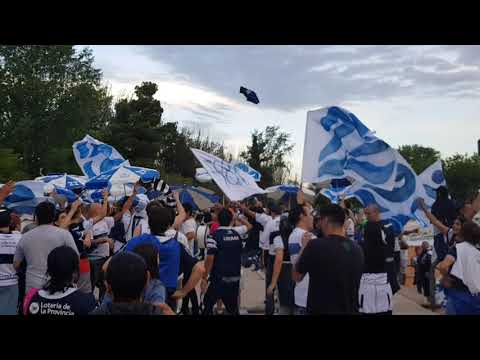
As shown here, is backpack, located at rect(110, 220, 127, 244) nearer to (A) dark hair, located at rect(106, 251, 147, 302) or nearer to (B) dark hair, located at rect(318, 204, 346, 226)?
(B) dark hair, located at rect(318, 204, 346, 226)

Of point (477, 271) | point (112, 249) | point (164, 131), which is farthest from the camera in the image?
point (164, 131)

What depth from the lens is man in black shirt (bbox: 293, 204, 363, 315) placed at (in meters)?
4.08

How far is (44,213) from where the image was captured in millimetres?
5125

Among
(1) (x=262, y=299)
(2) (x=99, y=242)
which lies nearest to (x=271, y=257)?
(1) (x=262, y=299)

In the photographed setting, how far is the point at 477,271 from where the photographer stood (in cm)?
493

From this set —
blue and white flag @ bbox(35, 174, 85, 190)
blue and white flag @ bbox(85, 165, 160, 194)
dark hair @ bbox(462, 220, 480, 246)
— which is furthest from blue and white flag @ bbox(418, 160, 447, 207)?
blue and white flag @ bbox(35, 174, 85, 190)

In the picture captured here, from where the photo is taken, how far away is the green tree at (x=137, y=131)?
143ft

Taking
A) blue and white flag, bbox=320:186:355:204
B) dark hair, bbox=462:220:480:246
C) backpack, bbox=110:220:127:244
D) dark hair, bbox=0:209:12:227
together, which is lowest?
backpack, bbox=110:220:127:244

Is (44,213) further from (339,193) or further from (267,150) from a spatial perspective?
(267,150)

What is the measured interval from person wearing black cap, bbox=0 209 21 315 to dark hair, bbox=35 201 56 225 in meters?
0.36

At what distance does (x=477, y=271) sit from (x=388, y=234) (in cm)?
132

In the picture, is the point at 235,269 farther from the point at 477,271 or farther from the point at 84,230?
the point at 477,271

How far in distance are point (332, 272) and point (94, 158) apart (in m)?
9.27
